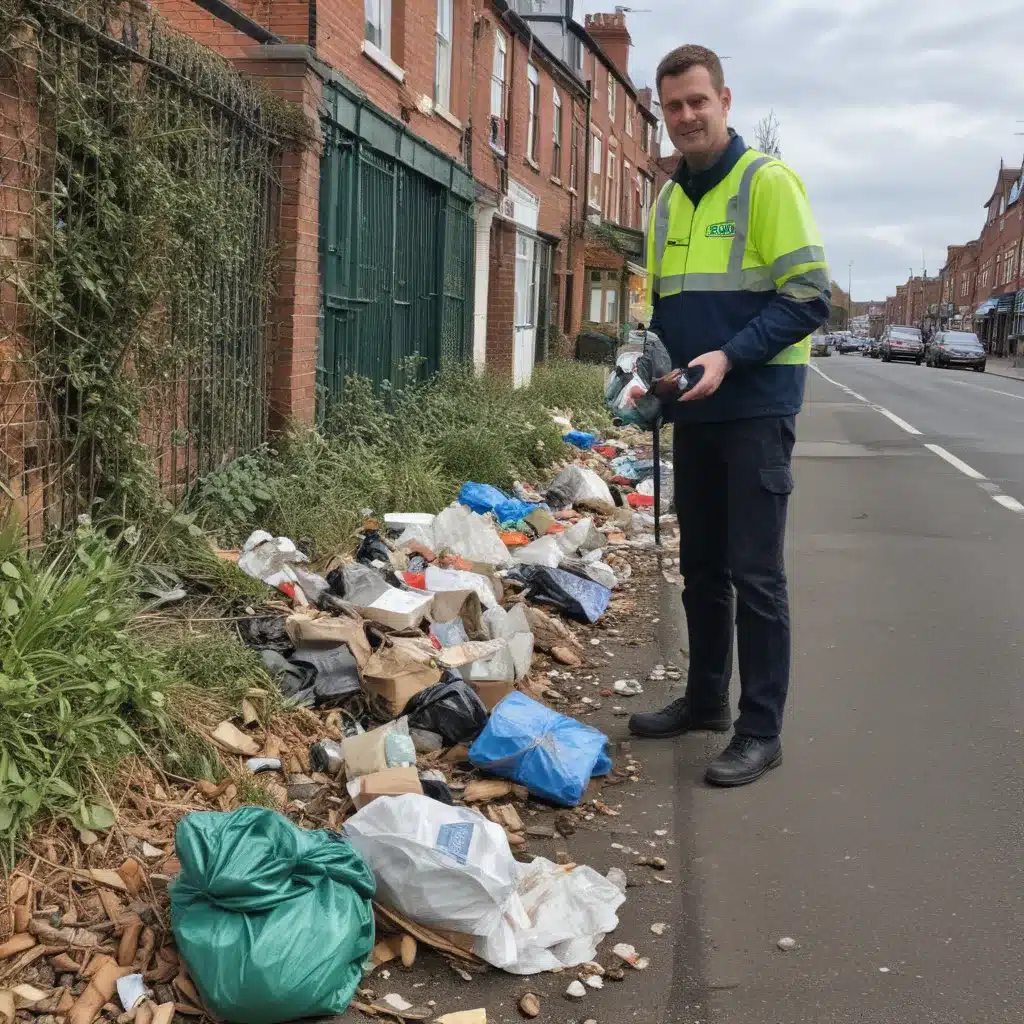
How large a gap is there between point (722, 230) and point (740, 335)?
40 centimetres

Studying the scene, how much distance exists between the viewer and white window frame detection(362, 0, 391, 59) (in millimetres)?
10895

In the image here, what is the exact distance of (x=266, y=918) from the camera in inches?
110

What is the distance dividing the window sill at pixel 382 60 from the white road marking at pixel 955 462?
6.99 metres

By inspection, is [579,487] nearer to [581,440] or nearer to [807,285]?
[581,440]

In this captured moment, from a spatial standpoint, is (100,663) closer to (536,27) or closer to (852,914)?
(852,914)

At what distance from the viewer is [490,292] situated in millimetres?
18500

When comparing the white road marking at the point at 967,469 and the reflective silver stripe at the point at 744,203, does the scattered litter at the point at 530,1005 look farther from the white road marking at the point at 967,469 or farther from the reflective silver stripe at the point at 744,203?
the white road marking at the point at 967,469

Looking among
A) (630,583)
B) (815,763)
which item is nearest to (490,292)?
(630,583)

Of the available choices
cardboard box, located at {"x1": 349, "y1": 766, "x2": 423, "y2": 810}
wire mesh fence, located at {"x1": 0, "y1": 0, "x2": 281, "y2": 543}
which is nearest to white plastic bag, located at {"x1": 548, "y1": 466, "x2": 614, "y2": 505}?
wire mesh fence, located at {"x1": 0, "y1": 0, "x2": 281, "y2": 543}

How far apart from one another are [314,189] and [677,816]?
18.6 feet

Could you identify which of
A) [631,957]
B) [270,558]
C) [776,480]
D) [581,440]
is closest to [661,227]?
[776,480]

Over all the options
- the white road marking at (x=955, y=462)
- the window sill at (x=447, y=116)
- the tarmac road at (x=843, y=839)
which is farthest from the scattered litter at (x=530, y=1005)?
the window sill at (x=447, y=116)

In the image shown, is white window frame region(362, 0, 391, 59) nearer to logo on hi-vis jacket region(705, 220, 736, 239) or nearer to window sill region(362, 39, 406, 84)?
window sill region(362, 39, 406, 84)

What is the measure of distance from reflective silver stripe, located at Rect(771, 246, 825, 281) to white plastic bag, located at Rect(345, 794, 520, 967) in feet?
6.70
